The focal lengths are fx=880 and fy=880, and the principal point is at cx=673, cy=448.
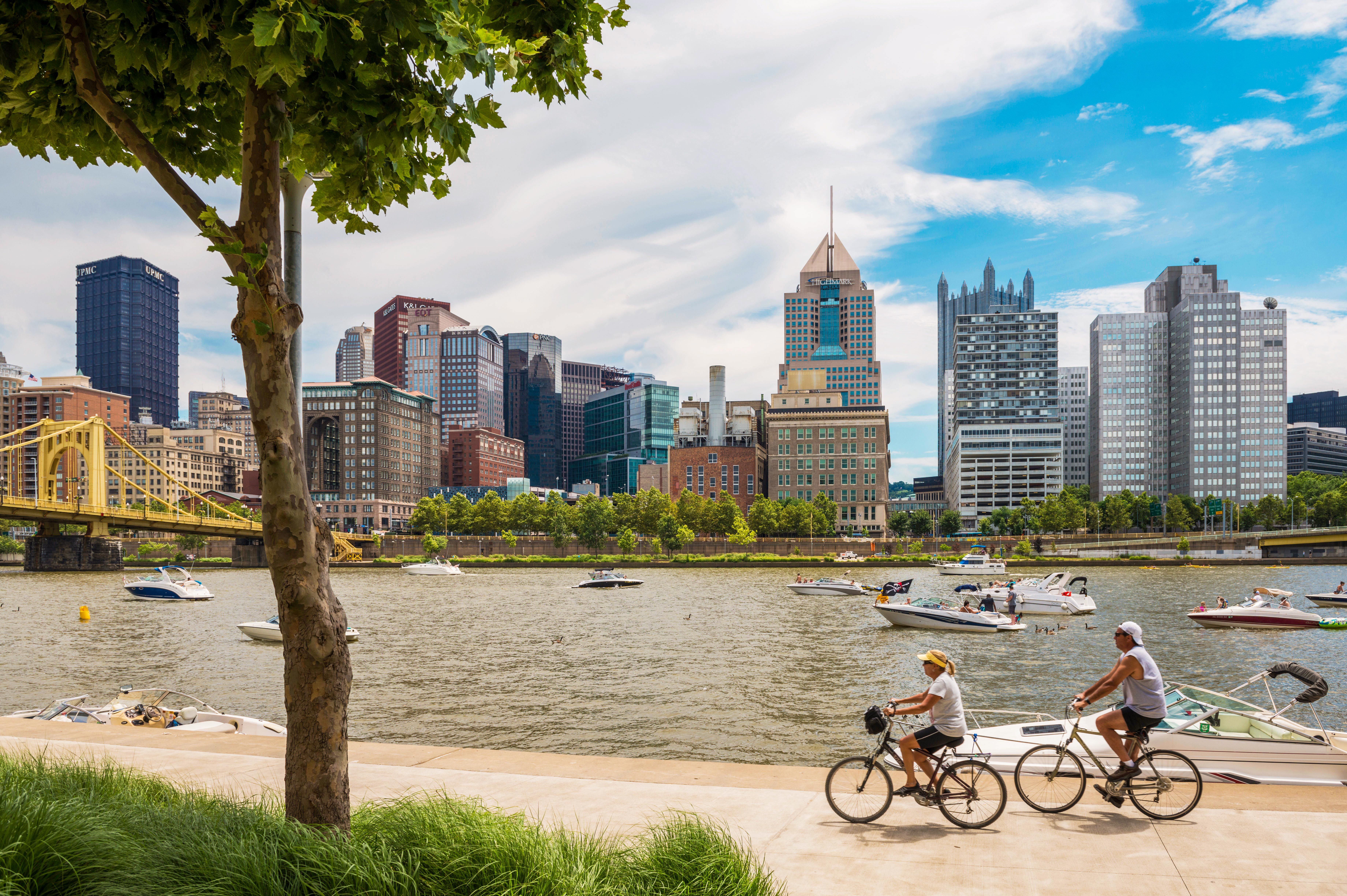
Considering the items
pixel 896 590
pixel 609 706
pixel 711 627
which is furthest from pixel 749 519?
pixel 609 706

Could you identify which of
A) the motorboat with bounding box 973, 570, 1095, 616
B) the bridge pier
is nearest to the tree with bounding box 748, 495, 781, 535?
the bridge pier

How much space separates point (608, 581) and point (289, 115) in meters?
76.5

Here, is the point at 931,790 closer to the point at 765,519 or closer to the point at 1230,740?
the point at 1230,740

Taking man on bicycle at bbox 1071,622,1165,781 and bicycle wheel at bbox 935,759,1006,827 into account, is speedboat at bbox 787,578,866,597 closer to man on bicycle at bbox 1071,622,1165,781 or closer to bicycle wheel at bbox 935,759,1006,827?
man on bicycle at bbox 1071,622,1165,781

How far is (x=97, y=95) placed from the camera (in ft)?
20.0

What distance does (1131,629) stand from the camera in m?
10.5

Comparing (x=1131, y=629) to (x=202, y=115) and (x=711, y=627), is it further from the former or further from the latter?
(x=711, y=627)

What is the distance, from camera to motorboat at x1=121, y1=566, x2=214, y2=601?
68500 millimetres

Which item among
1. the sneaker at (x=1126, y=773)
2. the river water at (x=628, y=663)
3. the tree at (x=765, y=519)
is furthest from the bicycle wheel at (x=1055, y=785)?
the tree at (x=765, y=519)

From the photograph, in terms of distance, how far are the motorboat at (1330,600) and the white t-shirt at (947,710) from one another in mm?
59690

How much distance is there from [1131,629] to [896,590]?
46.5 meters

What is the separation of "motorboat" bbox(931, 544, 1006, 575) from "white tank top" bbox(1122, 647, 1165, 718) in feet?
304

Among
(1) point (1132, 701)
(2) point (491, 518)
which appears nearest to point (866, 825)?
(1) point (1132, 701)

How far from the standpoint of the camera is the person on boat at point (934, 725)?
32.9 feet
